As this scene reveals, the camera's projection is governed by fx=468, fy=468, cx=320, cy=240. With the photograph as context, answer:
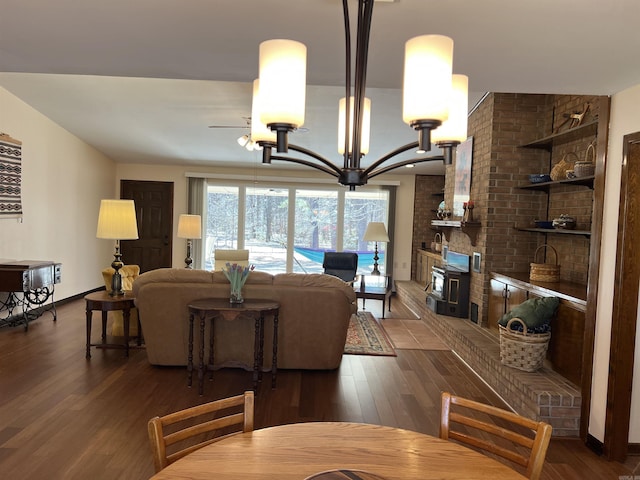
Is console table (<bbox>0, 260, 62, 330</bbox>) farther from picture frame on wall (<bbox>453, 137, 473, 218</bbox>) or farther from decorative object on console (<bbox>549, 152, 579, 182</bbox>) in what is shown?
decorative object on console (<bbox>549, 152, 579, 182</bbox>)

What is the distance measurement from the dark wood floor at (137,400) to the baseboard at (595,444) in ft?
0.13

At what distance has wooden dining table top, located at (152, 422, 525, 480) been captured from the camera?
1263mm

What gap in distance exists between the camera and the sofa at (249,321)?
402cm

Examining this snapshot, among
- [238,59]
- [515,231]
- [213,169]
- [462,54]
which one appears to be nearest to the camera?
[462,54]

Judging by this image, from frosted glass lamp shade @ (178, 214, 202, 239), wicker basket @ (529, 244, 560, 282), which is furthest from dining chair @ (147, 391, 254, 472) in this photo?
frosted glass lamp shade @ (178, 214, 202, 239)

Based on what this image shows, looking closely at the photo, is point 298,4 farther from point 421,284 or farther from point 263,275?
point 421,284

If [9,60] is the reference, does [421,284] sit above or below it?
below

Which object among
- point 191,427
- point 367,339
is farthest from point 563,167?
point 191,427

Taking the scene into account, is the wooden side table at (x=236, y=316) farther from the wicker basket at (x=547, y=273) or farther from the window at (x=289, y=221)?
the window at (x=289, y=221)

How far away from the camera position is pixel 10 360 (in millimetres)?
4266

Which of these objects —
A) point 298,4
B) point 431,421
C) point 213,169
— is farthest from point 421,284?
point 298,4

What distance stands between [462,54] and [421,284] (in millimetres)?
6355

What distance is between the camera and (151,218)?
879cm

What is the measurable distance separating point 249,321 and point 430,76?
126 inches
